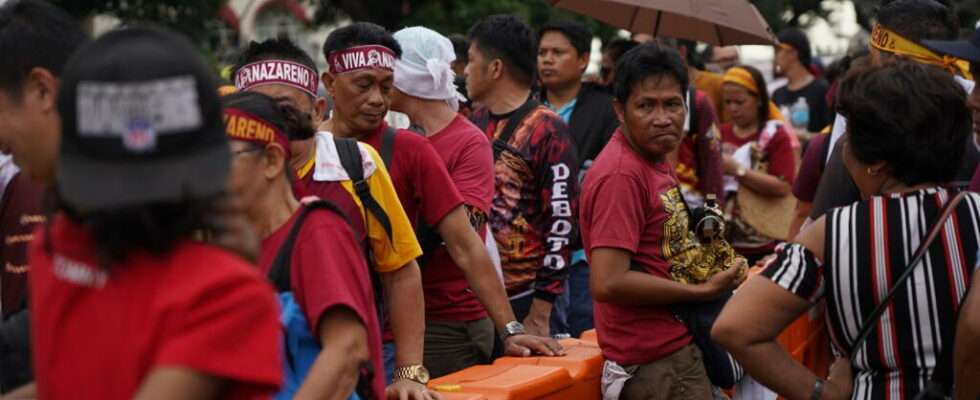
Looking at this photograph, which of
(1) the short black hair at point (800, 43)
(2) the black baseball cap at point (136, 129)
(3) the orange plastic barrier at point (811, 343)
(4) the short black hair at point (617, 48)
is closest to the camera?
(2) the black baseball cap at point (136, 129)

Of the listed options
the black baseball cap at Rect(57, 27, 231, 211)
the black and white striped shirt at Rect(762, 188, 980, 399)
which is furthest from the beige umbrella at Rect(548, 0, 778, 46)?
the black baseball cap at Rect(57, 27, 231, 211)

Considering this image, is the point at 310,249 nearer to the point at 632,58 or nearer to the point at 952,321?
the point at 952,321

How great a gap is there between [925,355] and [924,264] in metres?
0.24

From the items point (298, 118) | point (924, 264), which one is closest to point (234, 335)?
point (298, 118)

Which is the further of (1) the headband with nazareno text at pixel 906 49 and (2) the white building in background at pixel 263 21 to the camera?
(2) the white building in background at pixel 263 21

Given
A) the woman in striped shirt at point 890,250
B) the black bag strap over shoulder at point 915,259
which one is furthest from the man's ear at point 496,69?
the black bag strap over shoulder at point 915,259

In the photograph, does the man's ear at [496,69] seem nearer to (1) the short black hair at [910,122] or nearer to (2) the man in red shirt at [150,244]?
(1) the short black hair at [910,122]

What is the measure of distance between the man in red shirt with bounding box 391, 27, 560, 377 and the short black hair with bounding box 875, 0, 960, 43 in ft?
6.35

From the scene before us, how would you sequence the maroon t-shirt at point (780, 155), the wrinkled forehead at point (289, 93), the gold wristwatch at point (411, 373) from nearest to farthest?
1. the gold wristwatch at point (411, 373)
2. the wrinkled forehead at point (289, 93)
3. the maroon t-shirt at point (780, 155)

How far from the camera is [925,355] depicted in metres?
3.26

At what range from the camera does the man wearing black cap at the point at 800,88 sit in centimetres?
1127

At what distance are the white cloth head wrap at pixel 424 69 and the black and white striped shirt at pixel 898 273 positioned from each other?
2.58 m

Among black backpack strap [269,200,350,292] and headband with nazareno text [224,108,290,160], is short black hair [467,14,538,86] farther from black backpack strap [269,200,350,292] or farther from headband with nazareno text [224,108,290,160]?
black backpack strap [269,200,350,292]

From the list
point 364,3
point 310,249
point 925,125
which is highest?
point 925,125
